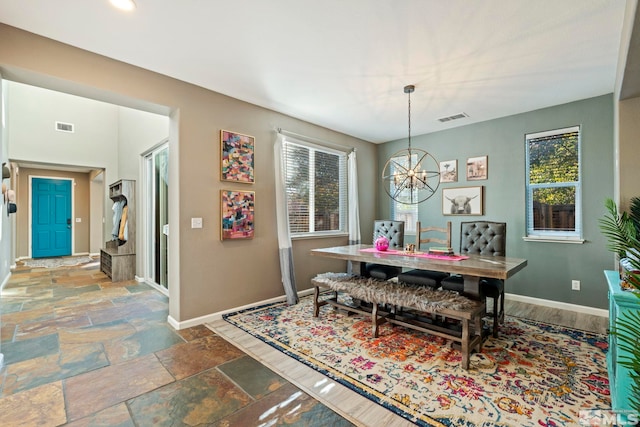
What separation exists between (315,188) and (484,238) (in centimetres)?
248

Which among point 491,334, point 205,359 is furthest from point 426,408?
point 205,359

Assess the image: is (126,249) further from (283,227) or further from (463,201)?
(463,201)

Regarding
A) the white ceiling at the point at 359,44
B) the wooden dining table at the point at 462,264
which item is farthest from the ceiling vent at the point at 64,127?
the wooden dining table at the point at 462,264

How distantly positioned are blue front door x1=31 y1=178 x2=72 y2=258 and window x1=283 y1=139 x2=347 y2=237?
324 inches

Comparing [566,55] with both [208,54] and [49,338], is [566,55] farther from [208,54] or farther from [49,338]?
[49,338]

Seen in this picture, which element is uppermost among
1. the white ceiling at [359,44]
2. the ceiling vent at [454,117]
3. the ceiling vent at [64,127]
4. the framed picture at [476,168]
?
the ceiling vent at [64,127]

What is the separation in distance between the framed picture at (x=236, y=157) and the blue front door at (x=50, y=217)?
26.8ft

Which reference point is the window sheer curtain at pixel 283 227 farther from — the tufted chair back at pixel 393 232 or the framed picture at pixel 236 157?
the tufted chair back at pixel 393 232

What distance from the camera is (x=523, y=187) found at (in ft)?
13.3

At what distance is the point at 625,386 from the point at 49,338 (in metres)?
4.51

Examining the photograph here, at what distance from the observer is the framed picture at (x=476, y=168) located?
441 centimetres

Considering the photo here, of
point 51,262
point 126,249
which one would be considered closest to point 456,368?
point 126,249

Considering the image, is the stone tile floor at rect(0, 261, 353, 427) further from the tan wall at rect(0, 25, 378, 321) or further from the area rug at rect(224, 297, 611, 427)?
the tan wall at rect(0, 25, 378, 321)

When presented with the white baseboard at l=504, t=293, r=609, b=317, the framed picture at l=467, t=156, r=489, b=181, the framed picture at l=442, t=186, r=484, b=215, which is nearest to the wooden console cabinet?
the framed picture at l=442, t=186, r=484, b=215
